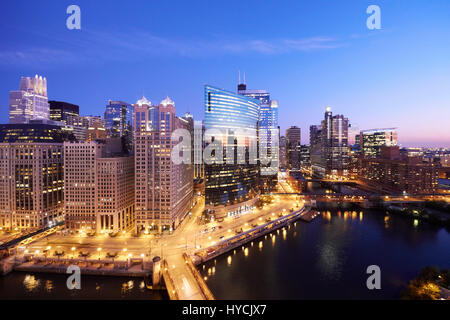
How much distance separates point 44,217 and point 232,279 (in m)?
43.7

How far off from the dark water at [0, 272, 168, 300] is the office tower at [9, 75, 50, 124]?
2874 inches

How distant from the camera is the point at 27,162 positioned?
2064 inches

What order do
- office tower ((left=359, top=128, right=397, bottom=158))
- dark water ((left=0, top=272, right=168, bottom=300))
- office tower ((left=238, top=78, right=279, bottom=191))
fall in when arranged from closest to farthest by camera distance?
dark water ((left=0, top=272, right=168, bottom=300))
office tower ((left=238, top=78, right=279, bottom=191))
office tower ((left=359, top=128, right=397, bottom=158))

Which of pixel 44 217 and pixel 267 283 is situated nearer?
pixel 267 283

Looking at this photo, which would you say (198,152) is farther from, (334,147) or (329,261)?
(334,147)

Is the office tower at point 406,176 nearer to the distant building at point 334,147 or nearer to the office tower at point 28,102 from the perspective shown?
the distant building at point 334,147

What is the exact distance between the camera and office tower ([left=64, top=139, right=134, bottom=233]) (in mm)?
48688

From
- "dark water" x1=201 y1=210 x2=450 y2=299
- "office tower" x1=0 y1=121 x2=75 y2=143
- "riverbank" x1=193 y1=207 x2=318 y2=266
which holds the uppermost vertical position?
"office tower" x1=0 y1=121 x2=75 y2=143

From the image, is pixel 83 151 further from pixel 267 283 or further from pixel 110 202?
pixel 267 283

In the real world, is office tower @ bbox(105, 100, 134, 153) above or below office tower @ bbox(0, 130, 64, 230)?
above

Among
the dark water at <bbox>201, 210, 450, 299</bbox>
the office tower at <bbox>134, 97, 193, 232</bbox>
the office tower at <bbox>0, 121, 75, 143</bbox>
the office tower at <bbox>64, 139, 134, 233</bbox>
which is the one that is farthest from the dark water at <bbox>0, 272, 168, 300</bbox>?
the office tower at <bbox>0, 121, 75, 143</bbox>

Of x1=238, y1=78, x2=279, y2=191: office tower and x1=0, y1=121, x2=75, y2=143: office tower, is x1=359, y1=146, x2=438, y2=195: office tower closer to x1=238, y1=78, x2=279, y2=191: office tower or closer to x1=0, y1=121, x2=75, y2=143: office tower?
x1=238, y1=78, x2=279, y2=191: office tower

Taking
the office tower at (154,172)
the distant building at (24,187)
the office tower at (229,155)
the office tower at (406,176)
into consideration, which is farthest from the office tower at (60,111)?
the office tower at (406,176)
